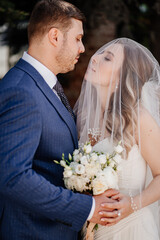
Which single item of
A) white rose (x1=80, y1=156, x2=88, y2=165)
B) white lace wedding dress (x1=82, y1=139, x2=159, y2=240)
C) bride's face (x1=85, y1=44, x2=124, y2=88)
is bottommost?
white lace wedding dress (x1=82, y1=139, x2=159, y2=240)

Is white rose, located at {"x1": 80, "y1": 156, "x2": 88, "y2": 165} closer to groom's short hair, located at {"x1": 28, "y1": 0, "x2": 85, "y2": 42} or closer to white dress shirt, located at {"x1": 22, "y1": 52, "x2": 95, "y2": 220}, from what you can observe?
white dress shirt, located at {"x1": 22, "y1": 52, "x2": 95, "y2": 220}

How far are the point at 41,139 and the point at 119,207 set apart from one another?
0.75 metres

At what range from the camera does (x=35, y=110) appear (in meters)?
1.98

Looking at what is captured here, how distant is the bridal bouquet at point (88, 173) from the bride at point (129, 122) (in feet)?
0.97

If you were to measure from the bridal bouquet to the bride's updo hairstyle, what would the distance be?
517mm

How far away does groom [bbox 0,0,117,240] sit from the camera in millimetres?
1882

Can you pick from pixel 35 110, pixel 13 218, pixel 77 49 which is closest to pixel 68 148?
pixel 35 110

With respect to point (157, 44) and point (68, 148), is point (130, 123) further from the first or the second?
point (157, 44)

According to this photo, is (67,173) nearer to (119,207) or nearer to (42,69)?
(119,207)

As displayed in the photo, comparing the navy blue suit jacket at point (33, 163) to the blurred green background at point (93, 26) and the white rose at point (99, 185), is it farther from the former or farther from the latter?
the blurred green background at point (93, 26)

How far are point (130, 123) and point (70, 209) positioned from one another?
102cm

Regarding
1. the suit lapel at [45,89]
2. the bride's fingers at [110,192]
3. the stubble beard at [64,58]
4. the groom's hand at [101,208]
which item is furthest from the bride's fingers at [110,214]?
the stubble beard at [64,58]

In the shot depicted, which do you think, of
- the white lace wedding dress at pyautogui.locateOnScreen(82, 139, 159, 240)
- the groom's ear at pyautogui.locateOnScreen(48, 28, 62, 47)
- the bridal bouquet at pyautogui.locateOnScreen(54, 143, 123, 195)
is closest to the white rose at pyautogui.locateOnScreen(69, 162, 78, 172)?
the bridal bouquet at pyautogui.locateOnScreen(54, 143, 123, 195)

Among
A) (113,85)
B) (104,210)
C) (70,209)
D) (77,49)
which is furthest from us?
(113,85)
